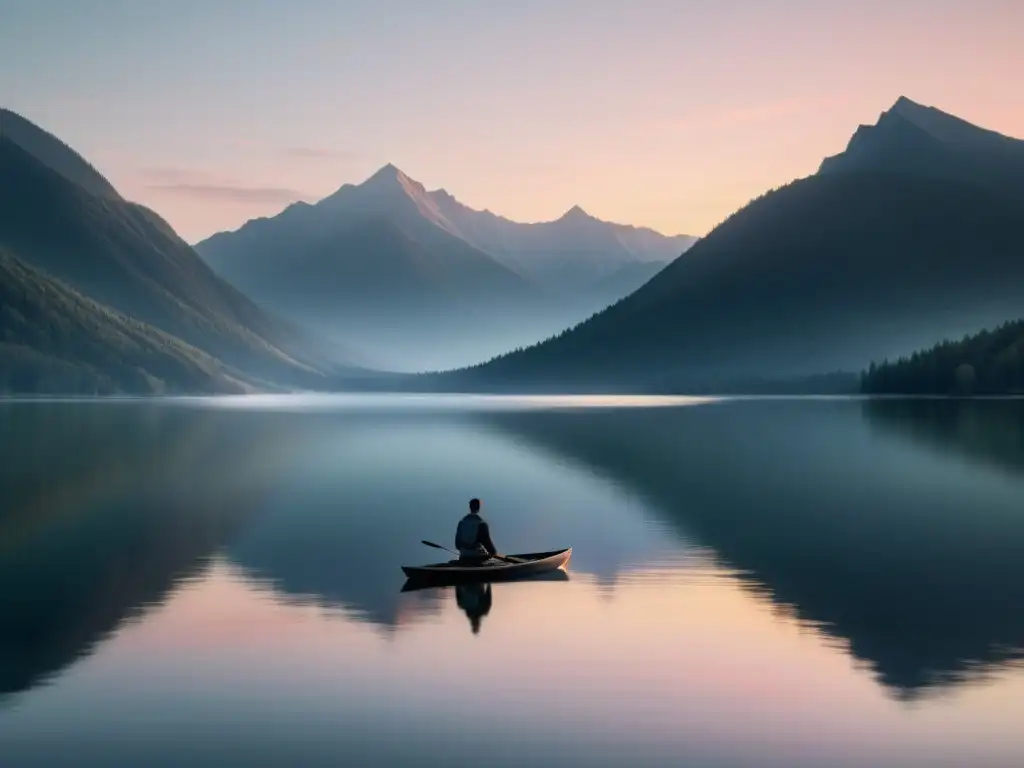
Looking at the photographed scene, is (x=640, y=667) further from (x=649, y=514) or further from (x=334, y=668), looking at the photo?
(x=649, y=514)

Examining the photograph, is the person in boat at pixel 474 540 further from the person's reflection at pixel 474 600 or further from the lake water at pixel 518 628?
the lake water at pixel 518 628

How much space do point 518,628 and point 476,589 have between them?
711 centimetres

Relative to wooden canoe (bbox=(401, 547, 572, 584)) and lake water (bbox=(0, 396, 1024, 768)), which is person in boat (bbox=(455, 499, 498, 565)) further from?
→ lake water (bbox=(0, 396, 1024, 768))

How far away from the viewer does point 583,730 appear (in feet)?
89.0

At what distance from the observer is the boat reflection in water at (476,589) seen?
1586 inches

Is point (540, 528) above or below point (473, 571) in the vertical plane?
above

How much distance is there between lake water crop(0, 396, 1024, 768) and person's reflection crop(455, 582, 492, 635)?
136 mm

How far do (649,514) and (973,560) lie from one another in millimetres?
19693

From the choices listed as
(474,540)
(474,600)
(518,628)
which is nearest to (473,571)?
Answer: (474,540)

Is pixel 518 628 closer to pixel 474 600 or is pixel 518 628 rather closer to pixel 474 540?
pixel 474 600

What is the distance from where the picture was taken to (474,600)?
42.5m

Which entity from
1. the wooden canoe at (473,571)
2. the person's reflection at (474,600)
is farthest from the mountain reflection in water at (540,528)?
the wooden canoe at (473,571)

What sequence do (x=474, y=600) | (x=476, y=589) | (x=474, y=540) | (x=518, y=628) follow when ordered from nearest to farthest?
(x=518, y=628), (x=474, y=600), (x=476, y=589), (x=474, y=540)

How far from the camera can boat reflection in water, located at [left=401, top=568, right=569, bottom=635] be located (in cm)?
4028
